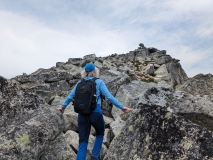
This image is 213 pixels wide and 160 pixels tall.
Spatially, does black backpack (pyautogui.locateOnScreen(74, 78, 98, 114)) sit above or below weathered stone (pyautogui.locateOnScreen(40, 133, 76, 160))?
above

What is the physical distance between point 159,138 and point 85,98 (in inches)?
107

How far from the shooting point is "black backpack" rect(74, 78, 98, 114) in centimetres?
835

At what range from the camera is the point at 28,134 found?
7.98 m

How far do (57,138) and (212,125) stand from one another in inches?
250

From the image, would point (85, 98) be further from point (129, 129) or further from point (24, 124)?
point (24, 124)

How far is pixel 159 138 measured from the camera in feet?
23.2

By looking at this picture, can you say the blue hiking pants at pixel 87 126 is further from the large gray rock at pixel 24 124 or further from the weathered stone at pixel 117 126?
the weathered stone at pixel 117 126

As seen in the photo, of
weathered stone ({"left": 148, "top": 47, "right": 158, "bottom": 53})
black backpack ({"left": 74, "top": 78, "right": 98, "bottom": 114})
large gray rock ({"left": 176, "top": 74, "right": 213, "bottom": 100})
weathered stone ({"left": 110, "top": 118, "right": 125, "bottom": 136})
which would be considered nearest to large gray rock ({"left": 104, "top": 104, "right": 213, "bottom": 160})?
black backpack ({"left": 74, "top": 78, "right": 98, "bottom": 114})

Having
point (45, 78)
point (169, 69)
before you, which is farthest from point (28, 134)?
point (169, 69)

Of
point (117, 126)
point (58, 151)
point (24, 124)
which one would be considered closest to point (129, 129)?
point (58, 151)

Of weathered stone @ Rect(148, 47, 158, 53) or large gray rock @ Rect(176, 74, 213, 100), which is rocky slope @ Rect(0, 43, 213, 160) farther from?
weathered stone @ Rect(148, 47, 158, 53)

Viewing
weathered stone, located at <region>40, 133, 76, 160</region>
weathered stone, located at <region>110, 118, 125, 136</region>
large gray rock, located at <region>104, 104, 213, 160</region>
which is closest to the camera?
large gray rock, located at <region>104, 104, 213, 160</region>

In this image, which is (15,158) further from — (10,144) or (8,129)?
(8,129)

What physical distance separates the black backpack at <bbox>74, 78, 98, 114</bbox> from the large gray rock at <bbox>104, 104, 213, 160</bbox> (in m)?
1.32
